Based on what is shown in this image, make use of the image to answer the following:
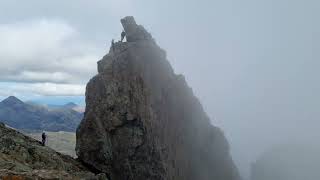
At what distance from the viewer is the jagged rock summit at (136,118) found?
9981 centimetres

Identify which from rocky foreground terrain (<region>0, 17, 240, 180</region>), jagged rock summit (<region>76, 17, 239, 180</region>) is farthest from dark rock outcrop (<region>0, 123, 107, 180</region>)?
jagged rock summit (<region>76, 17, 239, 180</region>)

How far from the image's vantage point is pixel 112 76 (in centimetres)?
11025

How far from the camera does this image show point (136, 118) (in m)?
108

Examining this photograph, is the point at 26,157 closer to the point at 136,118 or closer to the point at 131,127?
the point at 131,127

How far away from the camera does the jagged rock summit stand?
327ft

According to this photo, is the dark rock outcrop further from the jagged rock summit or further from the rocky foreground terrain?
the jagged rock summit

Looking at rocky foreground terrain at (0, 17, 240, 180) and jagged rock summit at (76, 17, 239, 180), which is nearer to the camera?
rocky foreground terrain at (0, 17, 240, 180)

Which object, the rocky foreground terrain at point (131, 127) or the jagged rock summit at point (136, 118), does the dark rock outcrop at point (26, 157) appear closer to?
the rocky foreground terrain at point (131, 127)

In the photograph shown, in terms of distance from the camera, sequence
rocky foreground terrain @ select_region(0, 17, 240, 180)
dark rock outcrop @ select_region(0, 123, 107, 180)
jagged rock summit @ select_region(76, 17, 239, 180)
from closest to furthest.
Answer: dark rock outcrop @ select_region(0, 123, 107, 180) < rocky foreground terrain @ select_region(0, 17, 240, 180) < jagged rock summit @ select_region(76, 17, 239, 180)

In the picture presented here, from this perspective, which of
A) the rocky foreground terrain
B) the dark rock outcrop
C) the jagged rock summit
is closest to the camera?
the dark rock outcrop

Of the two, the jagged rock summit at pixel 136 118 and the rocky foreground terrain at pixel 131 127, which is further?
the jagged rock summit at pixel 136 118

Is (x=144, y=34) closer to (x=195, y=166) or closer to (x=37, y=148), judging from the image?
(x=195, y=166)

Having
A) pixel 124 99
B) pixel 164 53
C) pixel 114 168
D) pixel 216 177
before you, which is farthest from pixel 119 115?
pixel 216 177

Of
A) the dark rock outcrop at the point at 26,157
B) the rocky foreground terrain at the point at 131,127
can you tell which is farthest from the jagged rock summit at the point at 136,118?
the dark rock outcrop at the point at 26,157
